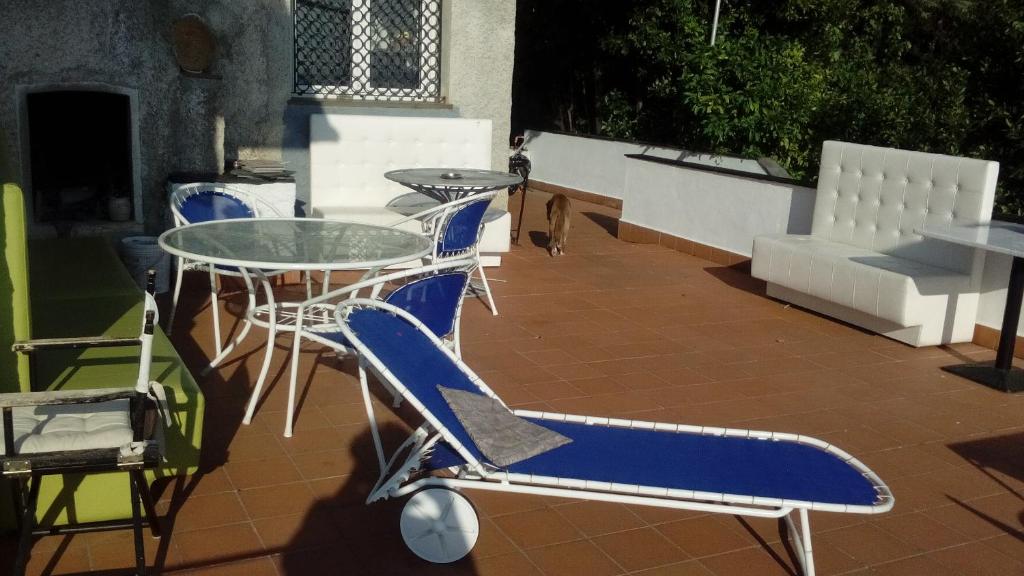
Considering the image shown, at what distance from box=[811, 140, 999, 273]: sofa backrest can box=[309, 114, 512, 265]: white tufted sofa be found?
247 cm

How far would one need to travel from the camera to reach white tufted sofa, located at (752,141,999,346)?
611 cm

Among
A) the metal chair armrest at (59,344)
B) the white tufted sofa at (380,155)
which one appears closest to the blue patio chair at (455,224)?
the white tufted sofa at (380,155)

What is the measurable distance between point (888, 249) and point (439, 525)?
15.1ft

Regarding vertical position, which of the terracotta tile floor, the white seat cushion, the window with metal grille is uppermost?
the window with metal grille

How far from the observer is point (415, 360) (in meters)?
3.46

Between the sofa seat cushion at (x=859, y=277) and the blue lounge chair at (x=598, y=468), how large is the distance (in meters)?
2.89

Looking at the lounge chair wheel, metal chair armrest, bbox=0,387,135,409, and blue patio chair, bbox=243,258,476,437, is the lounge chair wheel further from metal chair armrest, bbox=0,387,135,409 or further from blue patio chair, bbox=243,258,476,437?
metal chair armrest, bbox=0,387,135,409

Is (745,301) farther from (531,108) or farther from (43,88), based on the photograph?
(531,108)

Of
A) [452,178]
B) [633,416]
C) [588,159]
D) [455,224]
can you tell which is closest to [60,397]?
[633,416]

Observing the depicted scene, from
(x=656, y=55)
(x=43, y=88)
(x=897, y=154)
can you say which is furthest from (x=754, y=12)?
(x=43, y=88)

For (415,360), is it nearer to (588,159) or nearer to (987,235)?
(987,235)

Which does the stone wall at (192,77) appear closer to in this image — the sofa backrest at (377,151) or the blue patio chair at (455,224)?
the sofa backrest at (377,151)

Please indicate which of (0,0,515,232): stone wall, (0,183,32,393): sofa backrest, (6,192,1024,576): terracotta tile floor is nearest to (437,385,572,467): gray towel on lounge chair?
(6,192,1024,576): terracotta tile floor

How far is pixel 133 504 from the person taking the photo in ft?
9.57
